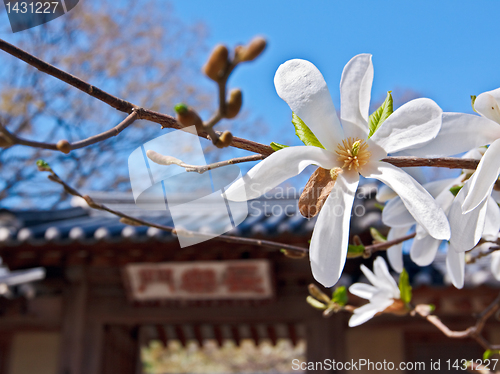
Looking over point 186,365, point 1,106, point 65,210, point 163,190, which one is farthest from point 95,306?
point 186,365

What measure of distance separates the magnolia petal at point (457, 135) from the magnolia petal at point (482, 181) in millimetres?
38

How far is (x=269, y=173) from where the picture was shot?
0.44 metres

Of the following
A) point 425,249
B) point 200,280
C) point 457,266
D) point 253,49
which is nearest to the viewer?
point 253,49

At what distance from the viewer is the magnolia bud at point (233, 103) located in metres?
0.29

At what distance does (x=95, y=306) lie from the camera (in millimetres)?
3107

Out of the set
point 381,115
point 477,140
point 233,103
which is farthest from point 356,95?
point 233,103

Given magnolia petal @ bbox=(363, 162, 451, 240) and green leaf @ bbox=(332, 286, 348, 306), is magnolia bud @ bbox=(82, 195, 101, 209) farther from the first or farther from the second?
green leaf @ bbox=(332, 286, 348, 306)

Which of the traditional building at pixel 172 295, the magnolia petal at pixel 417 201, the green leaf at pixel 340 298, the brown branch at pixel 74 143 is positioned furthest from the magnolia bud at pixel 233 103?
the traditional building at pixel 172 295

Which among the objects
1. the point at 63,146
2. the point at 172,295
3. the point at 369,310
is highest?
the point at 63,146

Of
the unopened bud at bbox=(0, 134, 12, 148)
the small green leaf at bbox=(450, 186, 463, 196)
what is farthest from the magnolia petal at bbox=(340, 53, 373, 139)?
the unopened bud at bbox=(0, 134, 12, 148)

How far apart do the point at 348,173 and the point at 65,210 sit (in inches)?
141

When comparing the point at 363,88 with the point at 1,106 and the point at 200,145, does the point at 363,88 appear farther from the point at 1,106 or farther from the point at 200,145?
the point at 1,106

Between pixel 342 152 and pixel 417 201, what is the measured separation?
11 cm

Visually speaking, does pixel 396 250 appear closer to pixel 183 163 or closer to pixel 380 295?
pixel 380 295
